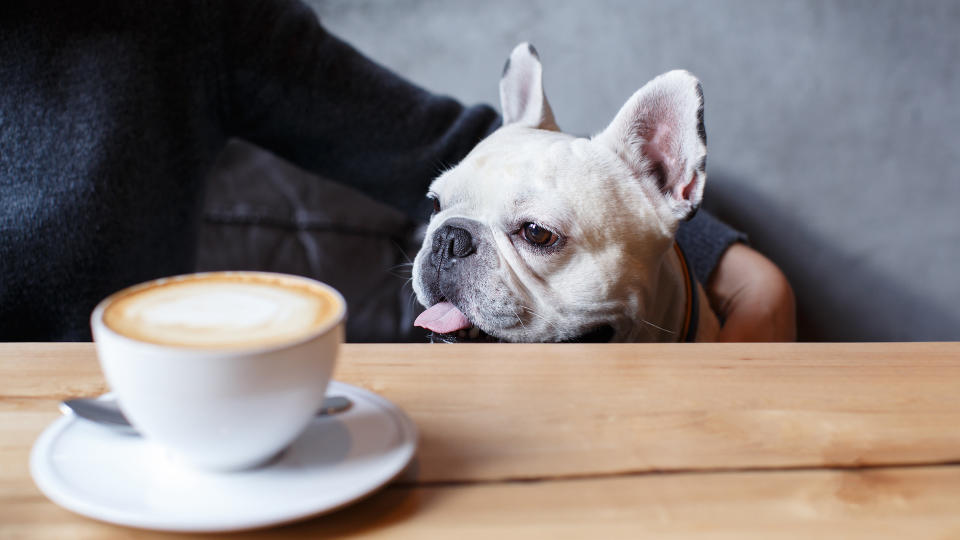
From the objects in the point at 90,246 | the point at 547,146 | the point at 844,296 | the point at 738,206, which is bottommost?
the point at 844,296

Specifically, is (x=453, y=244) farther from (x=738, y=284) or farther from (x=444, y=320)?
(x=738, y=284)

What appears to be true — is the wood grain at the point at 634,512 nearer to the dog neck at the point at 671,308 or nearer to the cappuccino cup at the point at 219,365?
the cappuccino cup at the point at 219,365

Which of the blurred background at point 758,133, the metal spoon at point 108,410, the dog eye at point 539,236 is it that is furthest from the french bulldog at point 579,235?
the blurred background at point 758,133

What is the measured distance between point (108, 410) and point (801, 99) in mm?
1713

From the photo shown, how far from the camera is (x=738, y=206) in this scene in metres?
1.76

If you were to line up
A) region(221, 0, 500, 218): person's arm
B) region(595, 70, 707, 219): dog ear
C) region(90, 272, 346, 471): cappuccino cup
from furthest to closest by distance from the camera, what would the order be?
region(221, 0, 500, 218): person's arm < region(595, 70, 707, 219): dog ear < region(90, 272, 346, 471): cappuccino cup

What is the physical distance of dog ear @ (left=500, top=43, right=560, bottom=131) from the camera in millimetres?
931

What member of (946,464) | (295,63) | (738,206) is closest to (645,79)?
(738,206)

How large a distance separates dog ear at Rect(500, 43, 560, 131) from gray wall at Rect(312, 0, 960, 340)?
828 millimetres

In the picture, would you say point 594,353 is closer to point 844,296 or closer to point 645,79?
point 645,79

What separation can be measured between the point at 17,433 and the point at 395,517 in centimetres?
21

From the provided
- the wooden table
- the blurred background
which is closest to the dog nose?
the wooden table

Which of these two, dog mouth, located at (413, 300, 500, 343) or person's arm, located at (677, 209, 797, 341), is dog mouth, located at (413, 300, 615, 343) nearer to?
dog mouth, located at (413, 300, 500, 343)

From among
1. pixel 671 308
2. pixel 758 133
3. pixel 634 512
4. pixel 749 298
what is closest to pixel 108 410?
pixel 634 512
